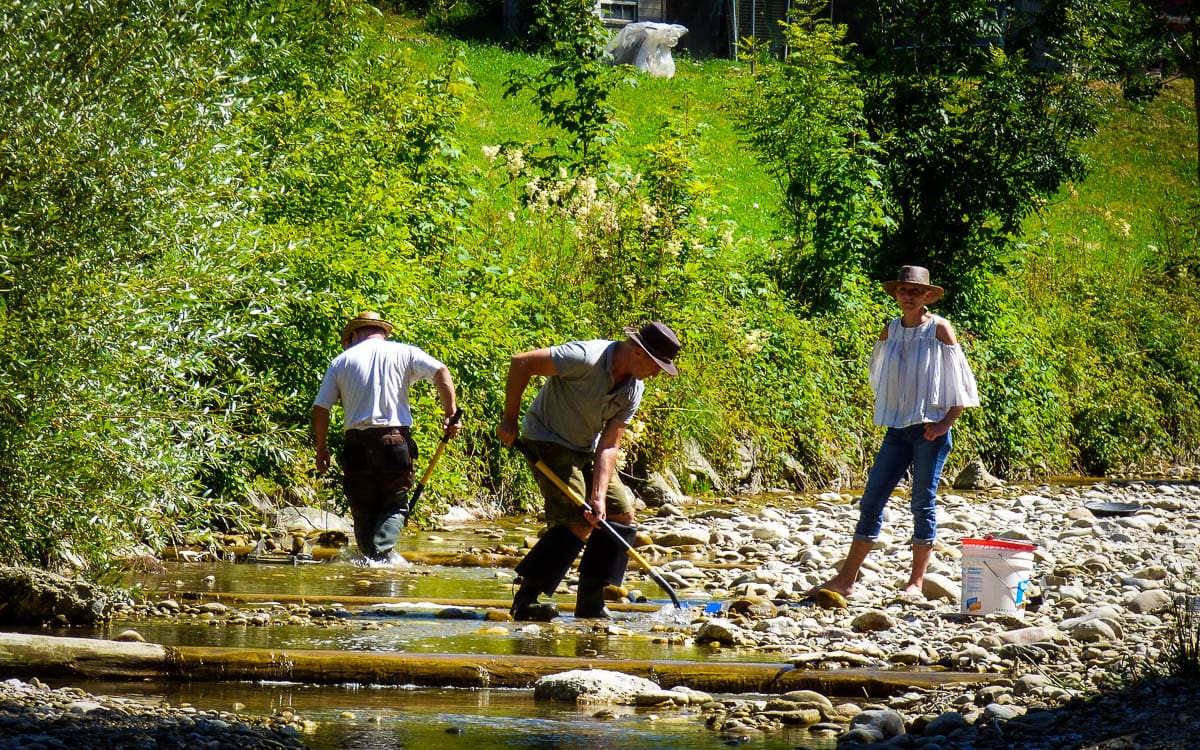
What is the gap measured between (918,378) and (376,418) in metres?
3.40

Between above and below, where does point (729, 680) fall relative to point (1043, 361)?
below

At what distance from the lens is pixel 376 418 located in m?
8.91

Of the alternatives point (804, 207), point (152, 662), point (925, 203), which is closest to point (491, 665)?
point (152, 662)

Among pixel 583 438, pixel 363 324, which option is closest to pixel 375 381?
pixel 363 324

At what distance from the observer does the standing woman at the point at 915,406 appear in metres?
8.05

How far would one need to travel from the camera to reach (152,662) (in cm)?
602

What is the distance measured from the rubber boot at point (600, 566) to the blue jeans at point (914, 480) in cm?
144

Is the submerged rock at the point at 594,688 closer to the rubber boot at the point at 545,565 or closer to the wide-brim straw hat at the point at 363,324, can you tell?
the rubber boot at the point at 545,565

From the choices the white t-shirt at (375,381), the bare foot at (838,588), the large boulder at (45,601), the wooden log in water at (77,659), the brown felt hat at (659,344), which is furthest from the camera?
the white t-shirt at (375,381)

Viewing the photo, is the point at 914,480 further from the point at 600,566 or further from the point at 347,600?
the point at 347,600

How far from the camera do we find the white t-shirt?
29.2 ft

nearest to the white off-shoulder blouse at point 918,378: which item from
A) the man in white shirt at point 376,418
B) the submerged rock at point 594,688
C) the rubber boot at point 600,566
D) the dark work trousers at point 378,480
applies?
the rubber boot at point 600,566

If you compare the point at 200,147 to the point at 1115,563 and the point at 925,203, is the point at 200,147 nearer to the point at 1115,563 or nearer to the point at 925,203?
the point at 1115,563

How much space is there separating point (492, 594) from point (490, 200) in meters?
5.79
